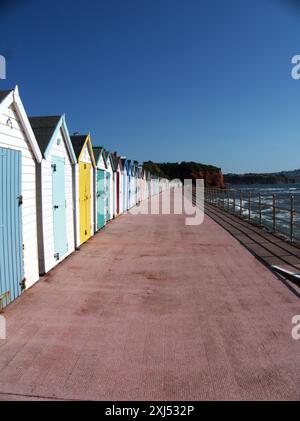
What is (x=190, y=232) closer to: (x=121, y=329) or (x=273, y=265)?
(x=273, y=265)

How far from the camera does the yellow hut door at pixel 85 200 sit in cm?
989

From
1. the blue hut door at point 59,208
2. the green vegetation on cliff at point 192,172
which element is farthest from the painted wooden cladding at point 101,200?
the green vegetation on cliff at point 192,172

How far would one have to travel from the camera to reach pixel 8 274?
505 centimetres

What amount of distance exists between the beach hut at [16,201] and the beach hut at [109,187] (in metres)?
8.33

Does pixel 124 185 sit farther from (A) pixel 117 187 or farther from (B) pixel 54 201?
(B) pixel 54 201


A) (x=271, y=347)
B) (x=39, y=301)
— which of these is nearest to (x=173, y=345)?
(x=271, y=347)

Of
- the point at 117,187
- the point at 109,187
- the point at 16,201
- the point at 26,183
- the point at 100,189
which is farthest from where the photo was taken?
the point at 117,187

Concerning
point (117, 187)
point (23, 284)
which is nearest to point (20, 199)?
point (23, 284)

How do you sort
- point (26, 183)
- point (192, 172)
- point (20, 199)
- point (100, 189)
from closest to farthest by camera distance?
point (20, 199) < point (26, 183) < point (100, 189) < point (192, 172)

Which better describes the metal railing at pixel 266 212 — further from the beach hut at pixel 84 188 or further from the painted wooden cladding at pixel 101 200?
the painted wooden cladding at pixel 101 200

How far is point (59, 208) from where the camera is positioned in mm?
7703

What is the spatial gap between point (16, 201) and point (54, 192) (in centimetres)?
199

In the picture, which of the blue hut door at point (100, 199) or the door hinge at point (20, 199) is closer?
the door hinge at point (20, 199)

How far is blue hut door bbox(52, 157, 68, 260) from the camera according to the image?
290 inches
